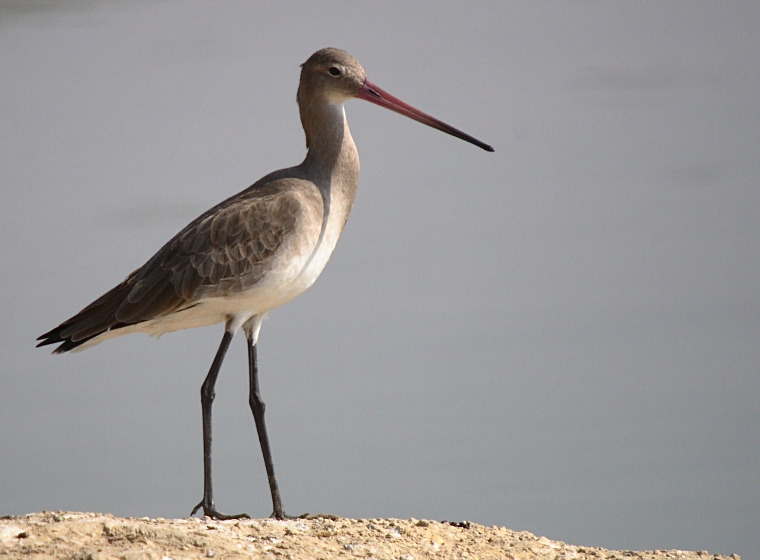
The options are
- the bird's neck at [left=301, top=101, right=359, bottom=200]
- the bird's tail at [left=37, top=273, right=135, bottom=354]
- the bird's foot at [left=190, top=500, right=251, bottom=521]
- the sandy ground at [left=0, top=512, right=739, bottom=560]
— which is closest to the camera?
the sandy ground at [left=0, top=512, right=739, bottom=560]

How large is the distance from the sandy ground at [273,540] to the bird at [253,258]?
85 cm

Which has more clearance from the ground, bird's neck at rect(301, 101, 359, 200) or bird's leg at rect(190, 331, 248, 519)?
bird's neck at rect(301, 101, 359, 200)

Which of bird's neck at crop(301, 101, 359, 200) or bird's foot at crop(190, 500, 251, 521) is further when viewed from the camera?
bird's neck at crop(301, 101, 359, 200)

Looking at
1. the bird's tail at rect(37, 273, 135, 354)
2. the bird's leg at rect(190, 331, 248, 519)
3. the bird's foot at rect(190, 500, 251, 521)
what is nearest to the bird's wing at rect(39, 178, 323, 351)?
the bird's tail at rect(37, 273, 135, 354)

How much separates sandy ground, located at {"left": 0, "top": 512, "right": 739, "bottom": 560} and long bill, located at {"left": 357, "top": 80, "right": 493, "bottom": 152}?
3.13m

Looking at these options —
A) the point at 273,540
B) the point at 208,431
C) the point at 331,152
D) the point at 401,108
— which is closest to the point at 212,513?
the point at 208,431

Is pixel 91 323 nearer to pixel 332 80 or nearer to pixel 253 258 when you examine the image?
pixel 253 258

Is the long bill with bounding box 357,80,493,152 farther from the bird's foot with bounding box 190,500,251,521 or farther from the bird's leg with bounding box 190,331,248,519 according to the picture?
the bird's foot with bounding box 190,500,251,521

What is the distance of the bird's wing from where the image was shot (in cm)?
713

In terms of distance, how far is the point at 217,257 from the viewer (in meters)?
7.19

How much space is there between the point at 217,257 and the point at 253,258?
27 cm

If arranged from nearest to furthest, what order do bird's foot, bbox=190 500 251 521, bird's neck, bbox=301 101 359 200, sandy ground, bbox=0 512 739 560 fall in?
sandy ground, bbox=0 512 739 560, bird's foot, bbox=190 500 251 521, bird's neck, bbox=301 101 359 200

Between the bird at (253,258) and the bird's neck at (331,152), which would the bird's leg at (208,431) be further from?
the bird's neck at (331,152)

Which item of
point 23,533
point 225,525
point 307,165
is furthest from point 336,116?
point 23,533
